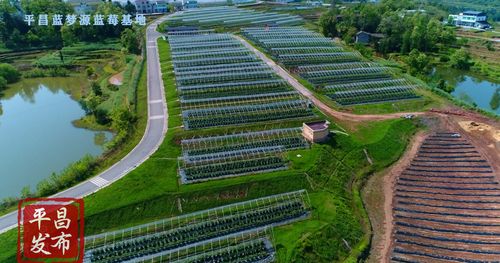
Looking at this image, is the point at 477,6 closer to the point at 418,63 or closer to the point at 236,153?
the point at 418,63

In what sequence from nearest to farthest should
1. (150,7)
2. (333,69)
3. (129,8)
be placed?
(333,69) → (129,8) → (150,7)

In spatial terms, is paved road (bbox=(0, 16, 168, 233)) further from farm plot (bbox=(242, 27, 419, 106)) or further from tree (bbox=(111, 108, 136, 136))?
farm plot (bbox=(242, 27, 419, 106))

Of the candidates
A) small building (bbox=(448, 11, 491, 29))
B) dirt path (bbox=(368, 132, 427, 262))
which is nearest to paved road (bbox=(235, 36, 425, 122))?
dirt path (bbox=(368, 132, 427, 262))

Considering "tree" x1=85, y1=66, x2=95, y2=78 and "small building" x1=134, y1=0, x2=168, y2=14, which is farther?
"small building" x1=134, y1=0, x2=168, y2=14

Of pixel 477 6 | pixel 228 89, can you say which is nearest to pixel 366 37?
pixel 228 89

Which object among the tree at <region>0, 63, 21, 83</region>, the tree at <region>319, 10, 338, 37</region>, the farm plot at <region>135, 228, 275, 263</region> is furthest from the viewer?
the tree at <region>319, 10, 338, 37</region>
